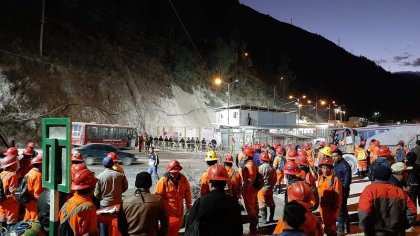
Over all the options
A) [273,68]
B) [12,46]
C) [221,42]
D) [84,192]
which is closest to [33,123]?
[12,46]

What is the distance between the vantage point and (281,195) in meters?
13.5

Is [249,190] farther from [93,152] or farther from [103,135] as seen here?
[103,135]

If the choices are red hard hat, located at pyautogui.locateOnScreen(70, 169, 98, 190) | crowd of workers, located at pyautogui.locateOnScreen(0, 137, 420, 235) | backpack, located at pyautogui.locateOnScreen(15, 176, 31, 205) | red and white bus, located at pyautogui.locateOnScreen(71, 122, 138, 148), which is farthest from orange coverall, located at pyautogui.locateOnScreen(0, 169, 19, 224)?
red and white bus, located at pyautogui.locateOnScreen(71, 122, 138, 148)

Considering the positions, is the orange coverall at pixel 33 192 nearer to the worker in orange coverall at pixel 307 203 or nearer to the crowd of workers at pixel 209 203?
the crowd of workers at pixel 209 203

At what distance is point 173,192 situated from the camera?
20.1 ft

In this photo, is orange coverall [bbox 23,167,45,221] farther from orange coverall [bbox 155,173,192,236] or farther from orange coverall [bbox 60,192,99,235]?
orange coverall [bbox 60,192,99,235]

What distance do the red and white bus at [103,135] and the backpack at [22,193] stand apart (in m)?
26.4

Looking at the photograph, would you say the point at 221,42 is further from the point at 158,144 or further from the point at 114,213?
the point at 114,213

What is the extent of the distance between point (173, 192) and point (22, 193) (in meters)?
2.57

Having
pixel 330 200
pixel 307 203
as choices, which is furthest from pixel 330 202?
pixel 307 203

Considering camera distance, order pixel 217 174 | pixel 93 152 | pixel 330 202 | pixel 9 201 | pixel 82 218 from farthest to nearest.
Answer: pixel 93 152 < pixel 330 202 < pixel 9 201 < pixel 217 174 < pixel 82 218

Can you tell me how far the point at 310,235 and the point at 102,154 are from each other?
833 inches

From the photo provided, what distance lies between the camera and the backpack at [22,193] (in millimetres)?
6023

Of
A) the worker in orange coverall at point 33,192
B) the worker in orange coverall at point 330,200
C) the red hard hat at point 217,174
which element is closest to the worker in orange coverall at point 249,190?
the worker in orange coverall at point 330,200
